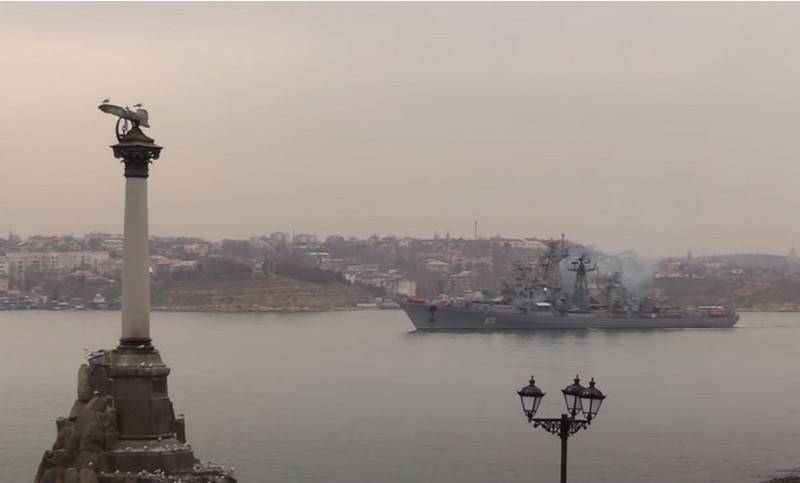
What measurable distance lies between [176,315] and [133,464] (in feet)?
385

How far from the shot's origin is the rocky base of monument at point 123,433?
41.7 feet

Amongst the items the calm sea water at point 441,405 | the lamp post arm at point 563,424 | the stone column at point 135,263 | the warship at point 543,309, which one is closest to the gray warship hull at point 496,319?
the warship at point 543,309

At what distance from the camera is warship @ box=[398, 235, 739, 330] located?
91375mm

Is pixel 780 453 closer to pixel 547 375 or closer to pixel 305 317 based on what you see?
pixel 547 375

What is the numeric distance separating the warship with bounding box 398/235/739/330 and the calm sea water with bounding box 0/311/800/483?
6.29 m

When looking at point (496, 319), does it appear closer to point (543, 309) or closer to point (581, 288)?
point (543, 309)

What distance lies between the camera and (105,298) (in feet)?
486

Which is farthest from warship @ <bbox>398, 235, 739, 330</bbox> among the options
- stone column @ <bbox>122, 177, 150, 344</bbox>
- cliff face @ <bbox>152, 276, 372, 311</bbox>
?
stone column @ <bbox>122, 177, 150, 344</bbox>

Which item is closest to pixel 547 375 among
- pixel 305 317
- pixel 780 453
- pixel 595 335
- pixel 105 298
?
pixel 780 453

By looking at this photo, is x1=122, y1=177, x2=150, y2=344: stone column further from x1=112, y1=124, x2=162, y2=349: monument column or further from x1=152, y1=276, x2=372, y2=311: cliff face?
x1=152, y1=276, x2=372, y2=311: cliff face

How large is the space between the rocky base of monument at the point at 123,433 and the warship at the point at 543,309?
78.1 meters

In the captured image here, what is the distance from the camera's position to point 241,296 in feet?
461

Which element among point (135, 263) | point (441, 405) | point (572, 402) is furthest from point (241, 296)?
point (572, 402)

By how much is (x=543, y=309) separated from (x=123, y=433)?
79.8 metres
